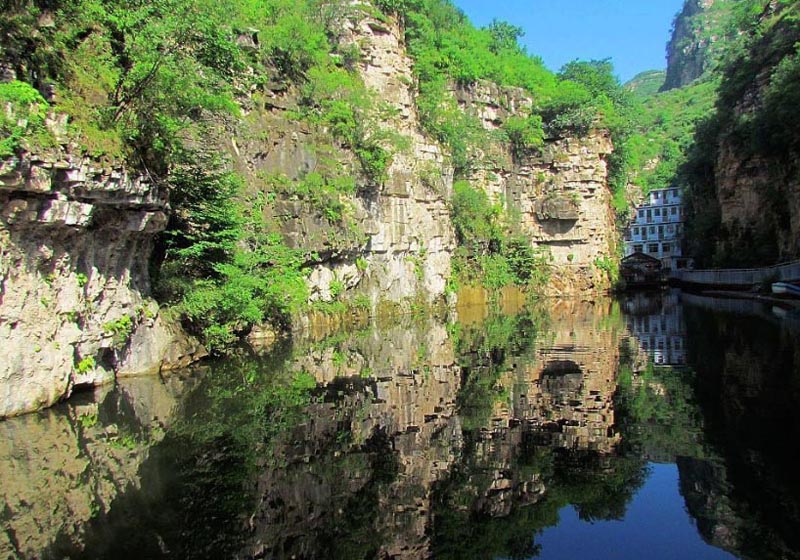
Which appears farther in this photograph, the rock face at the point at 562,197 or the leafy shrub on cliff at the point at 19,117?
the rock face at the point at 562,197

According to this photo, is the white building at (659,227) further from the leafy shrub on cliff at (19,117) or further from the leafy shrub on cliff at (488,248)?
the leafy shrub on cliff at (19,117)

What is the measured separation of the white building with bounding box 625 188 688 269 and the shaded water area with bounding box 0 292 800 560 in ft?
237

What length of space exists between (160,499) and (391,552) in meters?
3.52

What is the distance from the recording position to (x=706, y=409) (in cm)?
1121

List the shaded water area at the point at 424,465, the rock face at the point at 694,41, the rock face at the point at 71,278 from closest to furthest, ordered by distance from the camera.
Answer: the shaded water area at the point at 424,465 < the rock face at the point at 71,278 < the rock face at the point at 694,41

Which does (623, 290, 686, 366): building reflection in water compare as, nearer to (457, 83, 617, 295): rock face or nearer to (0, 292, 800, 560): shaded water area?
(0, 292, 800, 560): shaded water area

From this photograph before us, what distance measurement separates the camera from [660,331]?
80.4 feet

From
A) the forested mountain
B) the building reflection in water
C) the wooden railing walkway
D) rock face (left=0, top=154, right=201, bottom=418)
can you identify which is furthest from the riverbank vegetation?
the wooden railing walkway

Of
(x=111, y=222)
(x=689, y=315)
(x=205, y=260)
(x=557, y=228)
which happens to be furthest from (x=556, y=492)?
(x=557, y=228)

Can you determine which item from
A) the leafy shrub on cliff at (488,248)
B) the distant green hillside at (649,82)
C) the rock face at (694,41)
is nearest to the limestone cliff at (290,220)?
the leafy shrub on cliff at (488,248)

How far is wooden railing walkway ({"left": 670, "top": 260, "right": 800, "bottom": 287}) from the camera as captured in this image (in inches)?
1249

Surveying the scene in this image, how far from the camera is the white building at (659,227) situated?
83062mm

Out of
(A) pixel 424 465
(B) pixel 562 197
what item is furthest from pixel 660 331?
(B) pixel 562 197

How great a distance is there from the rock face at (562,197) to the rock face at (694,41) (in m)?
97.5
